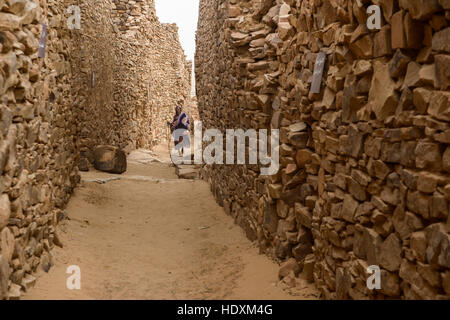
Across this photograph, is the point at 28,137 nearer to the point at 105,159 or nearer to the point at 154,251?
the point at 154,251

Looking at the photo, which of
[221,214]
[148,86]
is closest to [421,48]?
[221,214]

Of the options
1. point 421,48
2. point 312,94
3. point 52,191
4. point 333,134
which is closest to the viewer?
point 421,48

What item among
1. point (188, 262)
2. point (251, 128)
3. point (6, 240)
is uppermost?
point (251, 128)

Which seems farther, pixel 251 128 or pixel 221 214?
pixel 221 214

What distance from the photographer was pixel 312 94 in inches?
142

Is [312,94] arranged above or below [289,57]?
below

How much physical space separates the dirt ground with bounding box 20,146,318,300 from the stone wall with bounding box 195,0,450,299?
0.44 m

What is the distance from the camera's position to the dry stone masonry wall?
328 cm

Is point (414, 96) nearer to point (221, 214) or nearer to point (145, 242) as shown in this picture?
point (145, 242)

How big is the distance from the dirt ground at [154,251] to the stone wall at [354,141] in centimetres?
44

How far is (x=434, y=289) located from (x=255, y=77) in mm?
3699

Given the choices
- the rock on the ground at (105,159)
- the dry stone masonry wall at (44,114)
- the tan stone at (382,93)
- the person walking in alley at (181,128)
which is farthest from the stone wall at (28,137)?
the person walking in alley at (181,128)

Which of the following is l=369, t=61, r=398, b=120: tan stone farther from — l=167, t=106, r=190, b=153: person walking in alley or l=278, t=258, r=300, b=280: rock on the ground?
l=167, t=106, r=190, b=153: person walking in alley

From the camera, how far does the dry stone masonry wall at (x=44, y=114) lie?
3.28 meters
